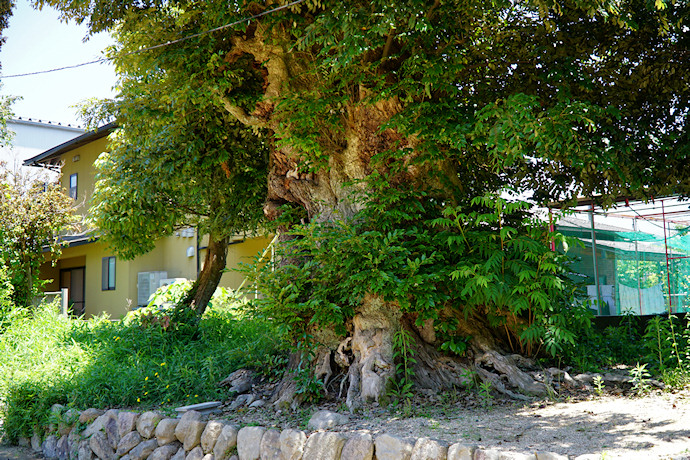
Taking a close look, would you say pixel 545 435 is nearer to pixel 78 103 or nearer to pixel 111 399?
pixel 111 399

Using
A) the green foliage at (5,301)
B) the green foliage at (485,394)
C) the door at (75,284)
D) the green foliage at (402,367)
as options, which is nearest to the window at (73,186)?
the door at (75,284)

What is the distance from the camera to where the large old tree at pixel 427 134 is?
563 centimetres

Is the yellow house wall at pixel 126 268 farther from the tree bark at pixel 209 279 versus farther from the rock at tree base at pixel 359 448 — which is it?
the rock at tree base at pixel 359 448

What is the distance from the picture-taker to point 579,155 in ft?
18.2

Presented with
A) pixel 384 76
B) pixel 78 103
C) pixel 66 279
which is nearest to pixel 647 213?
pixel 384 76

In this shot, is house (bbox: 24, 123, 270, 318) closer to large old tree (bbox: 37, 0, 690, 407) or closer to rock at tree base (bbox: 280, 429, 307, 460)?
large old tree (bbox: 37, 0, 690, 407)

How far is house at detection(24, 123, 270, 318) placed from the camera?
52.8ft

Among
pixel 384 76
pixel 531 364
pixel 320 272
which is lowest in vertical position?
pixel 531 364

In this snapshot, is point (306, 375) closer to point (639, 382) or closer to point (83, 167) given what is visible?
point (639, 382)

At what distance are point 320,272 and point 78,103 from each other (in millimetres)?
5480

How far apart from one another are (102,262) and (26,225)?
21.4 ft

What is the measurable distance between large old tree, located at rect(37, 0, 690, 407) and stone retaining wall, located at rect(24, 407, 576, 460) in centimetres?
109

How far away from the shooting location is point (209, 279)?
1042 cm

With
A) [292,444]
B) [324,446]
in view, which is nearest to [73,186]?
[292,444]
